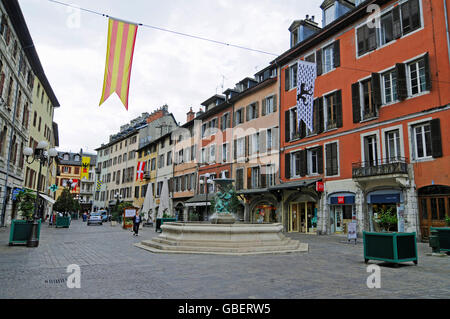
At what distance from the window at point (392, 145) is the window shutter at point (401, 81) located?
188cm

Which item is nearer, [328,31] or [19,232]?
[19,232]

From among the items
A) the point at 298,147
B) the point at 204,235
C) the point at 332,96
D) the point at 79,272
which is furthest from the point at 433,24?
the point at 79,272

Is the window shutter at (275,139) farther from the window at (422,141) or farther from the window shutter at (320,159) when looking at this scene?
the window at (422,141)

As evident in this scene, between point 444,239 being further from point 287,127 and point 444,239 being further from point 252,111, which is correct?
point 252,111

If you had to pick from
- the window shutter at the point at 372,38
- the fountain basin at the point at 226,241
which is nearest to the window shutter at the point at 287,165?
the window shutter at the point at 372,38

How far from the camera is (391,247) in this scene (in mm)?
8445

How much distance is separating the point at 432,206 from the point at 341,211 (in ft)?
18.3

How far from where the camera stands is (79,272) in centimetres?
716

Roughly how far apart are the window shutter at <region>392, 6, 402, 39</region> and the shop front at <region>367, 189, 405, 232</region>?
8202 mm

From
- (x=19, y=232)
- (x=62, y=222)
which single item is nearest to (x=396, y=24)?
(x=19, y=232)

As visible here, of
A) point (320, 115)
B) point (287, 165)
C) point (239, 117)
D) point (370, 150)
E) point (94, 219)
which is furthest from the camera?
point (94, 219)

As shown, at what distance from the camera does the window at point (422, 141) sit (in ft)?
52.6
